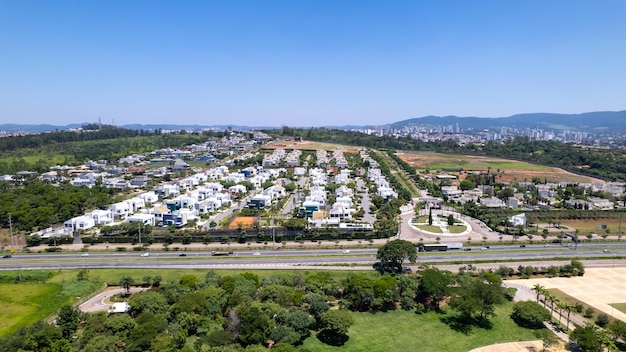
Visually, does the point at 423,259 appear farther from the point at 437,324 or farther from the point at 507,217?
the point at 507,217

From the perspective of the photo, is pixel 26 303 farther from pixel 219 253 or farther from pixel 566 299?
pixel 566 299

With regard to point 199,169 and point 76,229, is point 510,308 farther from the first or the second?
point 199,169

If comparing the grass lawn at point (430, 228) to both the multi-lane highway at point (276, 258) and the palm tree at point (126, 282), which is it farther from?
the palm tree at point (126, 282)

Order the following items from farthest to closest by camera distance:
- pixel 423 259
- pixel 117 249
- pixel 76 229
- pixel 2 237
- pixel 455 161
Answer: pixel 455 161 < pixel 76 229 < pixel 2 237 < pixel 117 249 < pixel 423 259

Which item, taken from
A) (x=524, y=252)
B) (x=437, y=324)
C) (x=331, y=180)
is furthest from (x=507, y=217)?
(x=331, y=180)

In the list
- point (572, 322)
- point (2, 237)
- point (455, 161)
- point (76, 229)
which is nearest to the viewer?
point (572, 322)

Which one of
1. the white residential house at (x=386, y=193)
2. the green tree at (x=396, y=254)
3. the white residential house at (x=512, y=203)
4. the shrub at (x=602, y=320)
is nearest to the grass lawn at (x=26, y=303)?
the green tree at (x=396, y=254)

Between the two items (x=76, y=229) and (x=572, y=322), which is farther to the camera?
(x=76, y=229)
